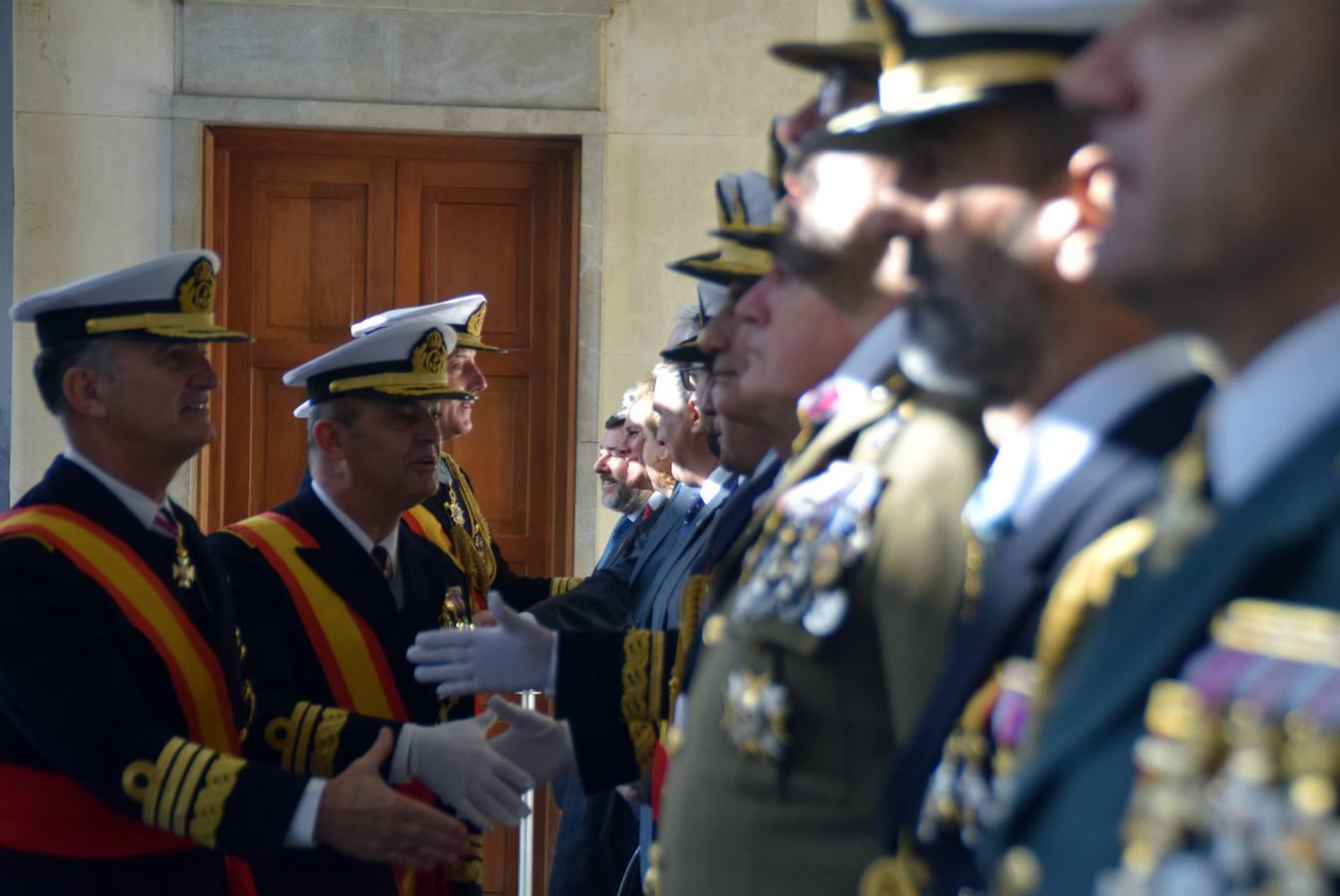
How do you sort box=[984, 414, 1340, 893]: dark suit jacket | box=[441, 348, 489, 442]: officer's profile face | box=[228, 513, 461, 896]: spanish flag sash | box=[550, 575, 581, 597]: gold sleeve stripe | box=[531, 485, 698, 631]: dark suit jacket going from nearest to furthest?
box=[984, 414, 1340, 893]: dark suit jacket < box=[228, 513, 461, 896]: spanish flag sash < box=[531, 485, 698, 631]: dark suit jacket < box=[550, 575, 581, 597]: gold sleeve stripe < box=[441, 348, 489, 442]: officer's profile face

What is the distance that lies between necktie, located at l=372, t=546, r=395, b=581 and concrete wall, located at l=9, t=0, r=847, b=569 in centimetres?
259

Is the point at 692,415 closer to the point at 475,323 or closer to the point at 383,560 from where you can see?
the point at 383,560

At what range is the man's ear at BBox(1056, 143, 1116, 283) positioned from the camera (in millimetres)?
1218

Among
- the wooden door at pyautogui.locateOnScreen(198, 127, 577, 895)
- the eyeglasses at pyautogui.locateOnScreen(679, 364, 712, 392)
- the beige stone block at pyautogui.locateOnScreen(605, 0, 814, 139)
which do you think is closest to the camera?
the eyeglasses at pyautogui.locateOnScreen(679, 364, 712, 392)

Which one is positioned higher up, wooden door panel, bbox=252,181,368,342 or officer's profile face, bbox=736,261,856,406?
wooden door panel, bbox=252,181,368,342

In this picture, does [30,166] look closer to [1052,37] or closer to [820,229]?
[820,229]

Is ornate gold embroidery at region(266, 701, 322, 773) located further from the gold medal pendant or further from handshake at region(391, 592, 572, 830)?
the gold medal pendant

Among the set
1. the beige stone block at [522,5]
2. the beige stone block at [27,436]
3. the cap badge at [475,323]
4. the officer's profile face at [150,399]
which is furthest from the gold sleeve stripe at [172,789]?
the beige stone block at [522,5]

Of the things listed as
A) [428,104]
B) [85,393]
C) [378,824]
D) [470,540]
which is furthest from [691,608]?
[428,104]

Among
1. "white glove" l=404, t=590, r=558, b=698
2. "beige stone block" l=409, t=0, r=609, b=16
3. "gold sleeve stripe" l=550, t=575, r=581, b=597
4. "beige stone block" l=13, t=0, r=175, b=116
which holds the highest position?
"beige stone block" l=409, t=0, r=609, b=16

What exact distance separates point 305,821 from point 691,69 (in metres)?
3.89

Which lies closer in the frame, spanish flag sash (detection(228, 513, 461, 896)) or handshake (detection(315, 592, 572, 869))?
handshake (detection(315, 592, 572, 869))

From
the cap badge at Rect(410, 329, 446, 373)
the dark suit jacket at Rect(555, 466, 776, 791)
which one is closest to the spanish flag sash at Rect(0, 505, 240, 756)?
the dark suit jacket at Rect(555, 466, 776, 791)

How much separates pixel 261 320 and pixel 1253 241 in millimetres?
5528
